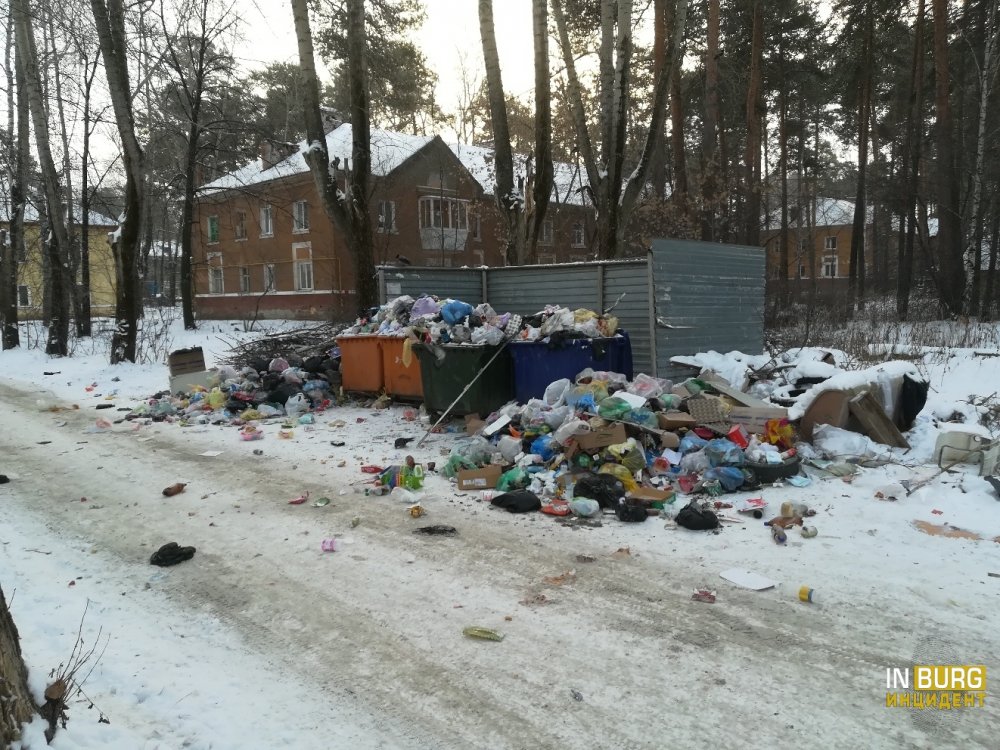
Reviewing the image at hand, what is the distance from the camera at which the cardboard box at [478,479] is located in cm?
566

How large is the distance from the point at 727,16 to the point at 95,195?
66.5 ft

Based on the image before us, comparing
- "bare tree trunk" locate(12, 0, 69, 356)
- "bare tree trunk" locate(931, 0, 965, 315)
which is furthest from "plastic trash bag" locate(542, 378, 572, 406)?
"bare tree trunk" locate(931, 0, 965, 315)

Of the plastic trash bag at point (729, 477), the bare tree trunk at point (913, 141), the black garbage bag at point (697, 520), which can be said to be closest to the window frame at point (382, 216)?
the bare tree trunk at point (913, 141)

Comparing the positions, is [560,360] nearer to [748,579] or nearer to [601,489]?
[601,489]

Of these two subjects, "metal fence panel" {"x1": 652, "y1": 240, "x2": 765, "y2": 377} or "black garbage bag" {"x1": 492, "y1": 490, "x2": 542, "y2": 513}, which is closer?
"black garbage bag" {"x1": 492, "y1": 490, "x2": 542, "y2": 513}

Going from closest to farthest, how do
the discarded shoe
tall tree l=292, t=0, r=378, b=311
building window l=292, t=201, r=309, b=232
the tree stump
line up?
1. the tree stump
2. the discarded shoe
3. tall tree l=292, t=0, r=378, b=311
4. building window l=292, t=201, r=309, b=232

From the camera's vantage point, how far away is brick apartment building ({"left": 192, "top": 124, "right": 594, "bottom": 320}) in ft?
A: 95.0

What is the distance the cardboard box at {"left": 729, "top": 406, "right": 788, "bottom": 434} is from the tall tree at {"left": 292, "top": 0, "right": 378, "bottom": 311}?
A: 7.32 metres

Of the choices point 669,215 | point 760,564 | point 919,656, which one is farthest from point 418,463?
point 669,215

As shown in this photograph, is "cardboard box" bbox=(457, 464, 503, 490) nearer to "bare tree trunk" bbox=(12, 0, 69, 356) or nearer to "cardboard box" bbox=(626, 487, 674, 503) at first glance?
"cardboard box" bbox=(626, 487, 674, 503)

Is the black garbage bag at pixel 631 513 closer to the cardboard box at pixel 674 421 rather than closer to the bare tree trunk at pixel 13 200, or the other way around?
the cardboard box at pixel 674 421

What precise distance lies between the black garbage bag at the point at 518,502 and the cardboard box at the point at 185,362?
753 cm

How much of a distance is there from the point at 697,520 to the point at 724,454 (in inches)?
49.5

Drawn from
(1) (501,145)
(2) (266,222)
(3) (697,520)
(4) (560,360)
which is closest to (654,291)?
(4) (560,360)
